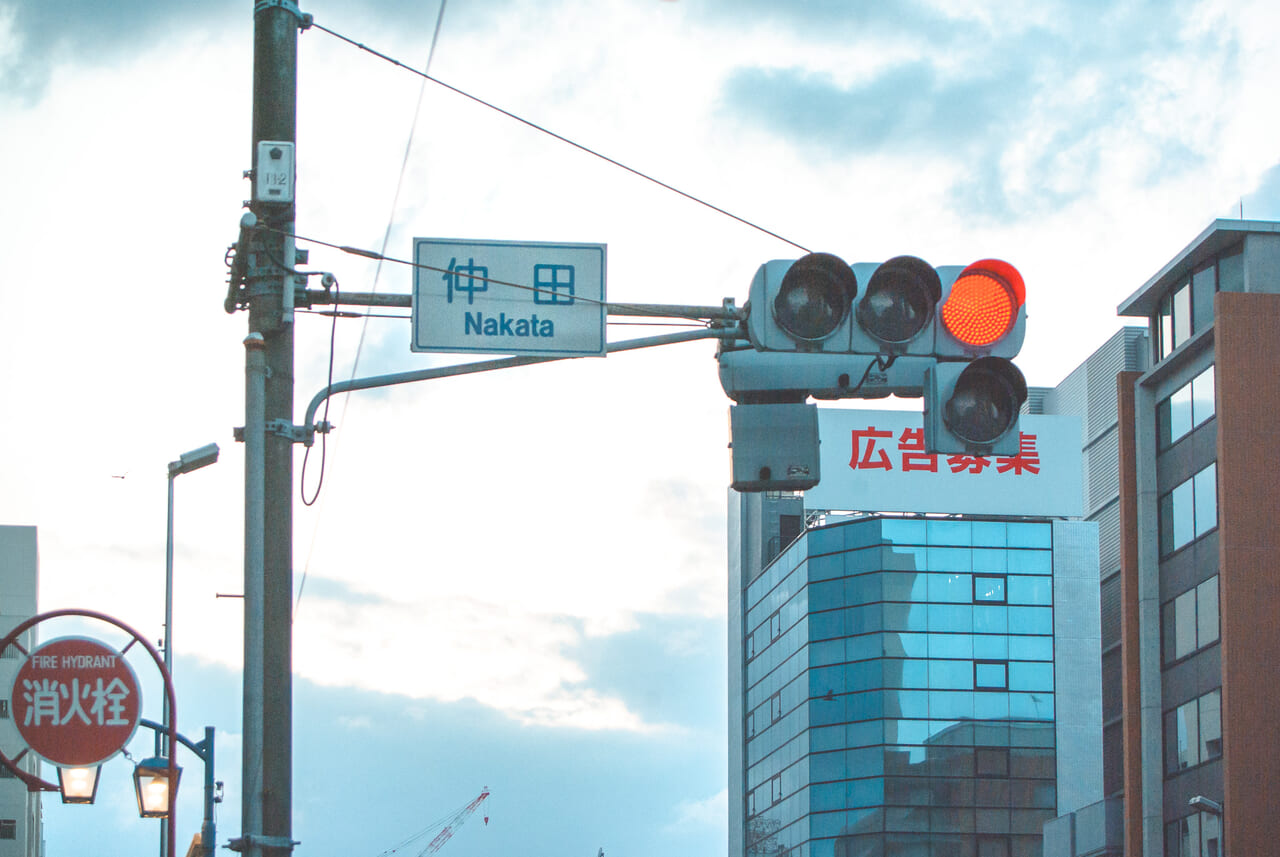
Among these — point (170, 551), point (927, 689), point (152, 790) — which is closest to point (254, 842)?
point (152, 790)

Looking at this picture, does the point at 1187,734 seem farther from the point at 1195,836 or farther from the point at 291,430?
the point at 291,430

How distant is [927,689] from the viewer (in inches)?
3024

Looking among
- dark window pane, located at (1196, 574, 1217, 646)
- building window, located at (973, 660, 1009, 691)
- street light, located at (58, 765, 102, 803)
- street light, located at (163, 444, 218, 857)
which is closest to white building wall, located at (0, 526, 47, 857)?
building window, located at (973, 660, 1009, 691)

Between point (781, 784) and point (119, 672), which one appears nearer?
point (119, 672)

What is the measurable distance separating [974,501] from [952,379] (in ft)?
238

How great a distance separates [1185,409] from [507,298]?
4443 centimetres

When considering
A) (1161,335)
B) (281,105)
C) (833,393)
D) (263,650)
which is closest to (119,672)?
(263,650)

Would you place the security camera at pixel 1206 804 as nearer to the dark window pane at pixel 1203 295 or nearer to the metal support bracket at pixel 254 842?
the dark window pane at pixel 1203 295

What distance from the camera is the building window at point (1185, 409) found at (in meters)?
48.0

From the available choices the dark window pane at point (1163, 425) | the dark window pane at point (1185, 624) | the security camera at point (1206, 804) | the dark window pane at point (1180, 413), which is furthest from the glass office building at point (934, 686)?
the security camera at point (1206, 804)

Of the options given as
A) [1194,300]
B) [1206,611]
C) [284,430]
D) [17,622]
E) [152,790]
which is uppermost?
[1194,300]

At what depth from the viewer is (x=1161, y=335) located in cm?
5219

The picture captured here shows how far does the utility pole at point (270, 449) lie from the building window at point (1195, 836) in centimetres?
4147

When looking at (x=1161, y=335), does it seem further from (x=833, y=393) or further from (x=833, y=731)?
(x=833, y=393)
